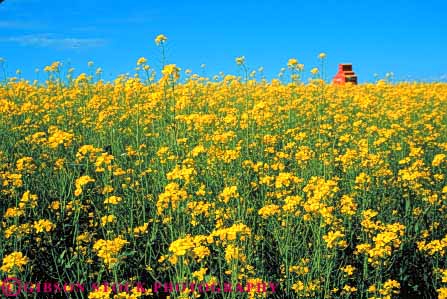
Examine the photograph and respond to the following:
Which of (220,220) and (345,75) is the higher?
(345,75)

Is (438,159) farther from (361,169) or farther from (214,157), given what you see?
(214,157)

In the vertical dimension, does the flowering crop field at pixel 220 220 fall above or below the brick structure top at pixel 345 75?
below

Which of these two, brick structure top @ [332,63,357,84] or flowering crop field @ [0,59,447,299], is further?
brick structure top @ [332,63,357,84]

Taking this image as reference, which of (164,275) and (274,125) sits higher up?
(274,125)

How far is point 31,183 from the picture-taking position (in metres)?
4.27

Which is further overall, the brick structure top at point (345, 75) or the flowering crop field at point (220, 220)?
the brick structure top at point (345, 75)

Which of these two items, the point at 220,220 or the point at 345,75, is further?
the point at 345,75

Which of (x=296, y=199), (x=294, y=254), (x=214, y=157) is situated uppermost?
(x=214, y=157)

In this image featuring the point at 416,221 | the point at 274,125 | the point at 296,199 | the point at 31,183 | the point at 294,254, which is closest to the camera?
the point at 296,199

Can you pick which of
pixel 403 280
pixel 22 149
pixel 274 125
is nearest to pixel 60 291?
pixel 403 280

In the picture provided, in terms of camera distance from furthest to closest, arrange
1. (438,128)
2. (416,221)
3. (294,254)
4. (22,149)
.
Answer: (438,128) < (22,149) < (416,221) < (294,254)

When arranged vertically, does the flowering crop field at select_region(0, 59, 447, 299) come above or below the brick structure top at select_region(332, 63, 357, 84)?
below

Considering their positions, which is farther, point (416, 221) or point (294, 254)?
point (416, 221)

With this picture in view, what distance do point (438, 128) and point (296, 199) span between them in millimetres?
5407
